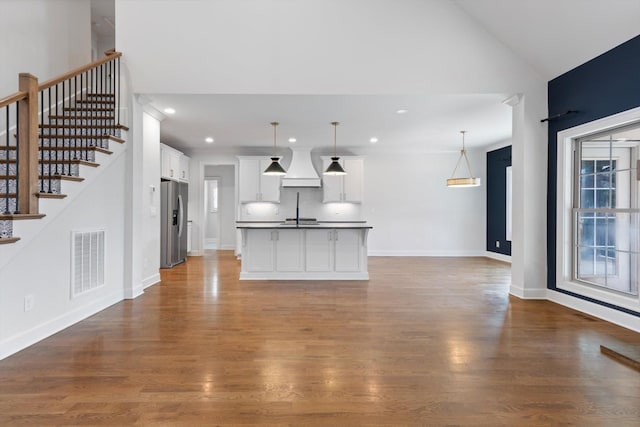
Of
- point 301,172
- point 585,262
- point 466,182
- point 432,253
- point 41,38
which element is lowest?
point 432,253

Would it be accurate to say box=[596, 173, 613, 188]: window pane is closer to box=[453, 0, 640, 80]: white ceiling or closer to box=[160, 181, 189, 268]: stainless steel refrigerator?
box=[453, 0, 640, 80]: white ceiling

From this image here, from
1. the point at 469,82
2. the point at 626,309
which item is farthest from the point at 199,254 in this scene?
the point at 626,309

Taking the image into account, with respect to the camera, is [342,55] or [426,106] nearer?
[342,55]

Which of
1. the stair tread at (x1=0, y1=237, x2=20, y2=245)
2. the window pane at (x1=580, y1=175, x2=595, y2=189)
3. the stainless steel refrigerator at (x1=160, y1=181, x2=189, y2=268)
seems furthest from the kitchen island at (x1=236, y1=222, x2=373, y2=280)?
the stair tread at (x1=0, y1=237, x2=20, y2=245)

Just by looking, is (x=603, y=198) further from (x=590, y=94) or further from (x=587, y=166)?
(x=590, y=94)

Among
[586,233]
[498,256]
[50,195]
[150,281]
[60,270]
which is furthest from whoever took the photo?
[498,256]

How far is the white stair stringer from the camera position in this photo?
258cm

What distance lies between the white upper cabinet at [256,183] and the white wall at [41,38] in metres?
3.60

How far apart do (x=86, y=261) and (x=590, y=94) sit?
224 inches

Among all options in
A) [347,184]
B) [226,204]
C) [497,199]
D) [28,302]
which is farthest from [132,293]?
[497,199]

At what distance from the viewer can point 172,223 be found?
22.3 ft

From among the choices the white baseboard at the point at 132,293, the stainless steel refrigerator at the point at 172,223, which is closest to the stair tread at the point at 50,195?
the white baseboard at the point at 132,293

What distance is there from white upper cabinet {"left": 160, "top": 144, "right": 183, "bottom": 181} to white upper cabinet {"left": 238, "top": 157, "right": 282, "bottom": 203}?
1.44 metres

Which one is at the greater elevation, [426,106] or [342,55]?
[342,55]
